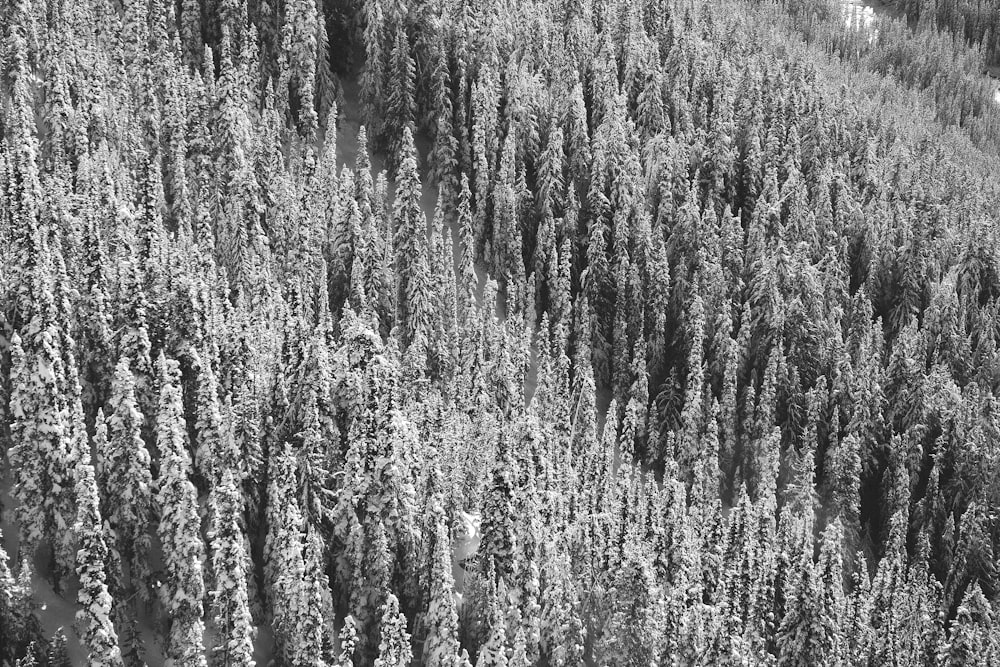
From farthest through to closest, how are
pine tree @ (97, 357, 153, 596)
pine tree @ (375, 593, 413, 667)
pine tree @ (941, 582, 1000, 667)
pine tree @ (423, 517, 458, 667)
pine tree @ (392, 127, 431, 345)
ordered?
pine tree @ (392, 127, 431, 345), pine tree @ (941, 582, 1000, 667), pine tree @ (423, 517, 458, 667), pine tree @ (97, 357, 153, 596), pine tree @ (375, 593, 413, 667)

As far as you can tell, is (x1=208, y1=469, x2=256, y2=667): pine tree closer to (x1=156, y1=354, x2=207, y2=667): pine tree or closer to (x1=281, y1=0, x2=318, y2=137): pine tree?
(x1=156, y1=354, x2=207, y2=667): pine tree

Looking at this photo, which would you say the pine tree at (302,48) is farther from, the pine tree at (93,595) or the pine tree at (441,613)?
the pine tree at (93,595)

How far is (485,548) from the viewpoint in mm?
50656

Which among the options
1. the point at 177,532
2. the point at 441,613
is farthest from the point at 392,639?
the point at 177,532

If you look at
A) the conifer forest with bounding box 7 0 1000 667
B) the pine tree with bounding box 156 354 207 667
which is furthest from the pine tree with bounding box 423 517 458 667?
the pine tree with bounding box 156 354 207 667

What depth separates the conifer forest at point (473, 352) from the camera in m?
46.0

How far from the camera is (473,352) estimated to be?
73.7 m

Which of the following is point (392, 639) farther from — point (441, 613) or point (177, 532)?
point (177, 532)

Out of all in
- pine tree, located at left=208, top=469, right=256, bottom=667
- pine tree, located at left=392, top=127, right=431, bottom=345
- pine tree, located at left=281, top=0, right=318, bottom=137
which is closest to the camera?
pine tree, located at left=208, top=469, right=256, bottom=667

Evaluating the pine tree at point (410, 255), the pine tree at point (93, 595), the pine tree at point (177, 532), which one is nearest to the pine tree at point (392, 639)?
the pine tree at point (177, 532)

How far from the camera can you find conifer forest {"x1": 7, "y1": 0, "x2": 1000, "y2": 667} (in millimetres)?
45969

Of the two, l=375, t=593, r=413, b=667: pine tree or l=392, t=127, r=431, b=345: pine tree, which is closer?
l=375, t=593, r=413, b=667: pine tree

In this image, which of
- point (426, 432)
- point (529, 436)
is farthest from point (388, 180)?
point (529, 436)

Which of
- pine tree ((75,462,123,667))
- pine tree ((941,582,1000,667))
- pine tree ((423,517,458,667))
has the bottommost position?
pine tree ((941,582,1000,667))
